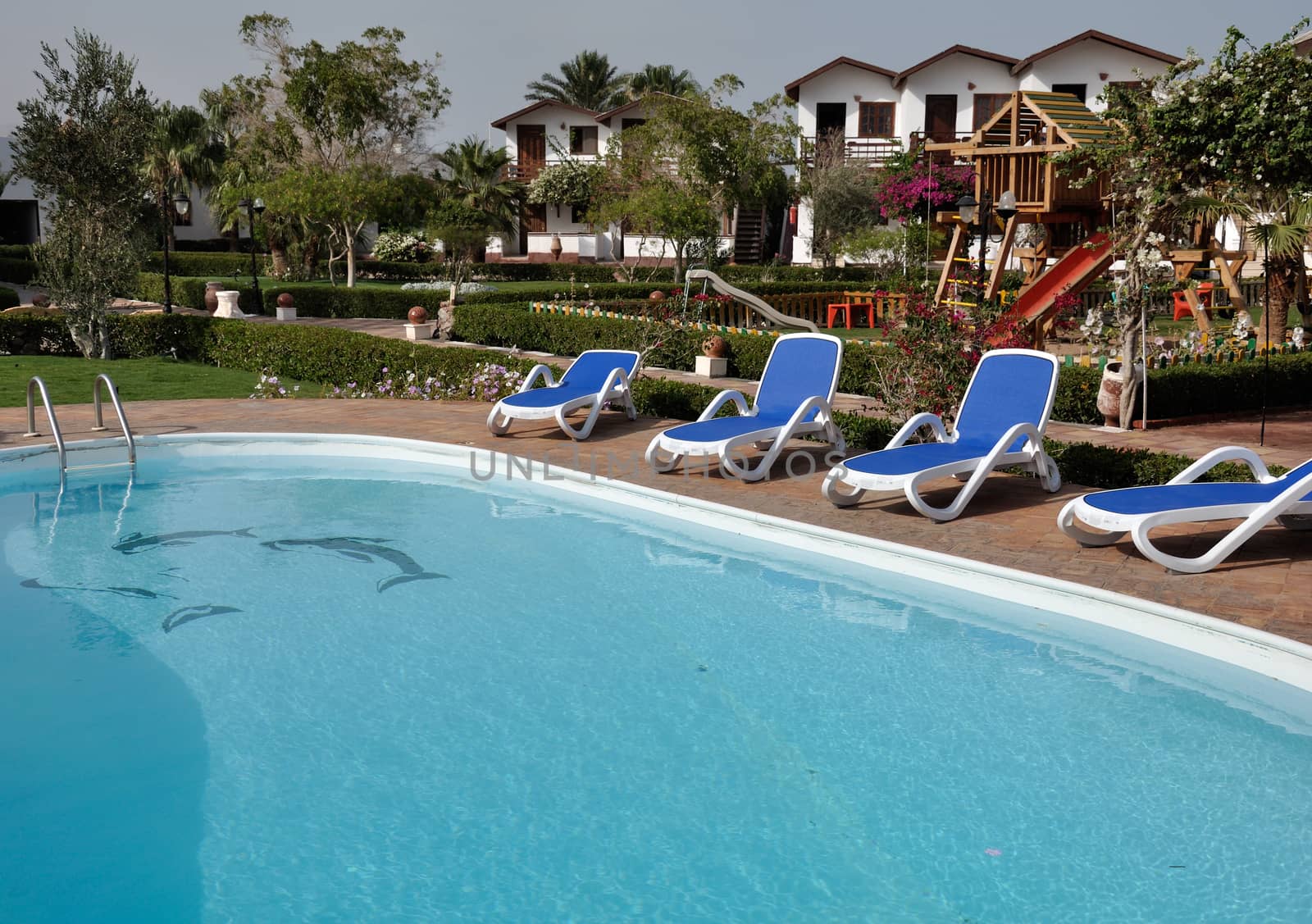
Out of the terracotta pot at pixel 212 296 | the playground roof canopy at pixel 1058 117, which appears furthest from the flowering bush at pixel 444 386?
the terracotta pot at pixel 212 296

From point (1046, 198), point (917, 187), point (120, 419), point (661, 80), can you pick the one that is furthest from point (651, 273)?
point (661, 80)

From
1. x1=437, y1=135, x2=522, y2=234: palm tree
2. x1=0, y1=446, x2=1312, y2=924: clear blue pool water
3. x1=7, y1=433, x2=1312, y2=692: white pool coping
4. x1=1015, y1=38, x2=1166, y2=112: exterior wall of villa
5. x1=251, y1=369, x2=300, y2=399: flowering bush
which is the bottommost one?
x1=0, y1=446, x2=1312, y2=924: clear blue pool water

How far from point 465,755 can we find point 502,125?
53.1 m

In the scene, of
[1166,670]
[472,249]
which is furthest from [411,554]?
[472,249]

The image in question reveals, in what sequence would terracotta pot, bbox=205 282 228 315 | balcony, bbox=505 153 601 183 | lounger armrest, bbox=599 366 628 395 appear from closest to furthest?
1. lounger armrest, bbox=599 366 628 395
2. terracotta pot, bbox=205 282 228 315
3. balcony, bbox=505 153 601 183

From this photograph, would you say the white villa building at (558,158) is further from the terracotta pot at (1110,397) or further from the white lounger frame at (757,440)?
the white lounger frame at (757,440)

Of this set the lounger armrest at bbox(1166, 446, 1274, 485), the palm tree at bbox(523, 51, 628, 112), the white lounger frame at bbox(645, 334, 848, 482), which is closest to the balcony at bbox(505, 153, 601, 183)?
the palm tree at bbox(523, 51, 628, 112)

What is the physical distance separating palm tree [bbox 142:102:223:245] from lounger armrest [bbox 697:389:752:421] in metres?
43.6

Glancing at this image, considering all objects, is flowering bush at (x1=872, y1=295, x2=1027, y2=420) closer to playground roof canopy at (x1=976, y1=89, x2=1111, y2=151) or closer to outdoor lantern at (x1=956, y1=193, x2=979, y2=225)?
outdoor lantern at (x1=956, y1=193, x2=979, y2=225)

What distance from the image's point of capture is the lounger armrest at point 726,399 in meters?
9.76

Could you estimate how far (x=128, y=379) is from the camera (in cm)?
1631

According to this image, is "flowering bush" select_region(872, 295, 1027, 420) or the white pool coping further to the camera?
"flowering bush" select_region(872, 295, 1027, 420)

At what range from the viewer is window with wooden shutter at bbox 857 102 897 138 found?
146 ft

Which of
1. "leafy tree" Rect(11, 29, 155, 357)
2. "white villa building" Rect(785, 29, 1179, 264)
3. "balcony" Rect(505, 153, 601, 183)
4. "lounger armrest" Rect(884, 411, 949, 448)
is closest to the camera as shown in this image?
"lounger armrest" Rect(884, 411, 949, 448)
